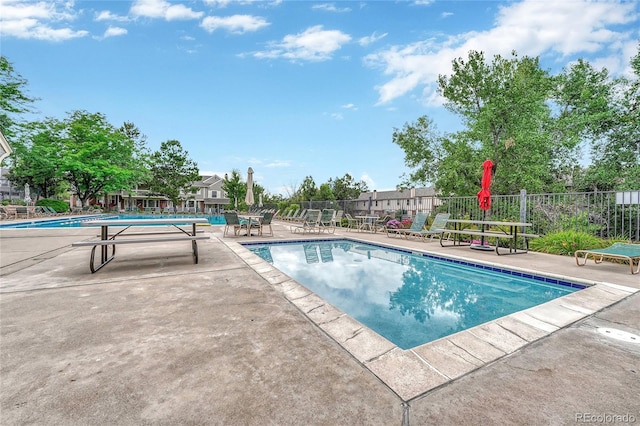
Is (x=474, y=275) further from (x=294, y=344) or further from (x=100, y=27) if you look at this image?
(x=100, y=27)

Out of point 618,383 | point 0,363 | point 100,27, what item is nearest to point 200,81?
point 100,27

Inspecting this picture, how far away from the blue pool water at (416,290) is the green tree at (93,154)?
28.2 metres

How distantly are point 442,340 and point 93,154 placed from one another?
34.3m

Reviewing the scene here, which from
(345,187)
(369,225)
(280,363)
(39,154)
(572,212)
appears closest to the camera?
(280,363)

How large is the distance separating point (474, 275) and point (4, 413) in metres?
5.91

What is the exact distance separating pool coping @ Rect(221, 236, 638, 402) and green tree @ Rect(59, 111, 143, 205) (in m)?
31.1

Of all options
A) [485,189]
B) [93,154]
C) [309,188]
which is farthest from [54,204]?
[485,189]

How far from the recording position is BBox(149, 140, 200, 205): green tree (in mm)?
34562

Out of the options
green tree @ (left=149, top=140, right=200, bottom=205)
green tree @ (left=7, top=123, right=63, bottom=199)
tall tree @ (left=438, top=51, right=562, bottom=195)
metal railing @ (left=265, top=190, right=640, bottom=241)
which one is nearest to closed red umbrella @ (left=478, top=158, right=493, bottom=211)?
metal railing @ (left=265, top=190, right=640, bottom=241)

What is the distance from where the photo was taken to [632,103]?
48.9 ft

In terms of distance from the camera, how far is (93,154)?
26844mm

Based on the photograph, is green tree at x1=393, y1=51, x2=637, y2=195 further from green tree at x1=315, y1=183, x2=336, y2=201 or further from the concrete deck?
green tree at x1=315, y1=183, x2=336, y2=201

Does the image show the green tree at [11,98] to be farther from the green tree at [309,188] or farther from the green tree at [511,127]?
the green tree at [511,127]

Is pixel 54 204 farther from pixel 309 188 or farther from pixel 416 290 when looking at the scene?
pixel 416 290
